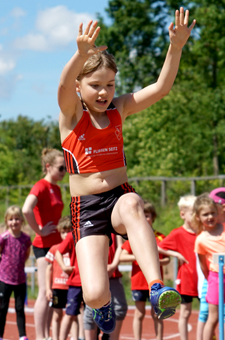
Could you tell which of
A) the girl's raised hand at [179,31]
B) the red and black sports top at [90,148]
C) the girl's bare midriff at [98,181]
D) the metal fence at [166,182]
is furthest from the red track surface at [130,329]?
the girl's raised hand at [179,31]

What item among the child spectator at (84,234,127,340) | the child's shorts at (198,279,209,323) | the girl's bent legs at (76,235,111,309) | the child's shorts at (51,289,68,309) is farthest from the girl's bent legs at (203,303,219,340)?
the child's shorts at (51,289,68,309)

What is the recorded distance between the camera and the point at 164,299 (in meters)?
3.49

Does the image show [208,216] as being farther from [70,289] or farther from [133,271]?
[70,289]

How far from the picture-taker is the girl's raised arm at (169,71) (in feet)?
13.6

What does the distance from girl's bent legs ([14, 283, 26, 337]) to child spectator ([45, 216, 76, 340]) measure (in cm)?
39

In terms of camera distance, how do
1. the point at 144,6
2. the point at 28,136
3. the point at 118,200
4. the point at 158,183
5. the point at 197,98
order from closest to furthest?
the point at 118,200 → the point at 158,183 → the point at 197,98 → the point at 144,6 → the point at 28,136

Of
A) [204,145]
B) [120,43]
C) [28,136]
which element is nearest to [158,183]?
[204,145]

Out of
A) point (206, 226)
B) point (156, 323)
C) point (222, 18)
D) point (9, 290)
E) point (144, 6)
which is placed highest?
point (144, 6)

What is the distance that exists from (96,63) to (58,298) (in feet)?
12.7

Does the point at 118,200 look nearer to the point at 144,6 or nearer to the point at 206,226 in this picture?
the point at 206,226

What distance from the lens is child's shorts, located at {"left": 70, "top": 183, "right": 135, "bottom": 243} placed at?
421cm

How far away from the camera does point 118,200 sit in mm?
4098

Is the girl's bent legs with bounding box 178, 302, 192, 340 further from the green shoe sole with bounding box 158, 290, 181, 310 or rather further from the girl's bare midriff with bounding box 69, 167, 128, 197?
the green shoe sole with bounding box 158, 290, 181, 310

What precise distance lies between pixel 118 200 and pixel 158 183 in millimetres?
12232
